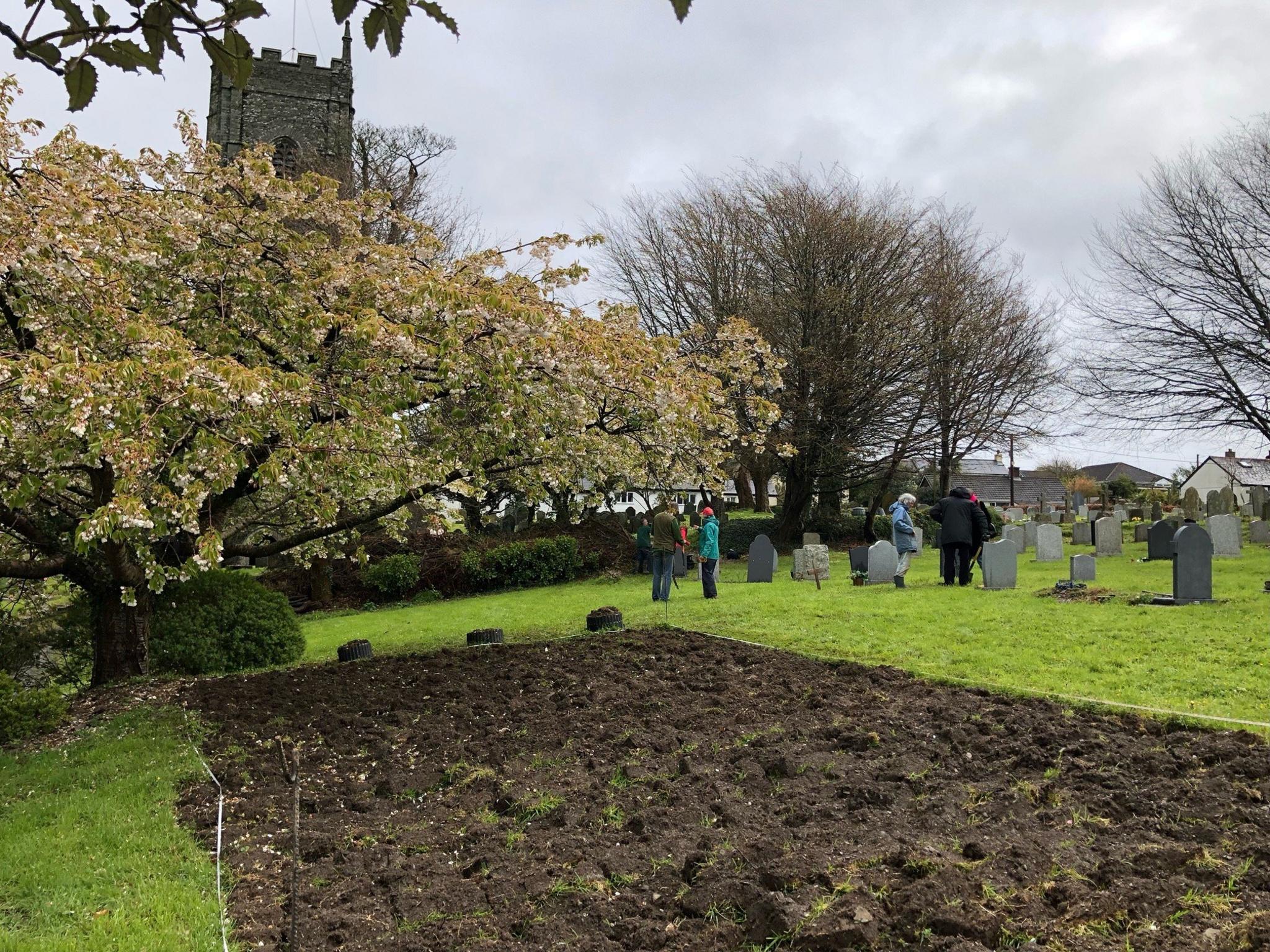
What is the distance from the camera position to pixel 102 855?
462 cm

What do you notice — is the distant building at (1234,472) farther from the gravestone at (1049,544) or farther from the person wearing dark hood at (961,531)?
the person wearing dark hood at (961,531)

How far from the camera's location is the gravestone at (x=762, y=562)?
16.8 metres

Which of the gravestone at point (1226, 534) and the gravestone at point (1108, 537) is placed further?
the gravestone at point (1108, 537)

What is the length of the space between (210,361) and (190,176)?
3816 millimetres

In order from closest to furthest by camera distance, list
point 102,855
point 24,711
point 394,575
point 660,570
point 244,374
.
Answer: point 102,855 → point 244,374 → point 24,711 → point 660,570 → point 394,575

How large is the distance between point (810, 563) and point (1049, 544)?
5.19 m

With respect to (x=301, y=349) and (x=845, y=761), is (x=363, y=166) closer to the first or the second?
(x=301, y=349)

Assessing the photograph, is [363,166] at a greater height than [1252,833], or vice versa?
[363,166]

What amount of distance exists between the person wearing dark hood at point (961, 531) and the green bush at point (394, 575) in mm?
11668

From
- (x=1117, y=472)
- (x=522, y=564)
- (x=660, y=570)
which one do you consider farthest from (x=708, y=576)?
(x=1117, y=472)

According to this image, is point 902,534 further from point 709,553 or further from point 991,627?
point 991,627

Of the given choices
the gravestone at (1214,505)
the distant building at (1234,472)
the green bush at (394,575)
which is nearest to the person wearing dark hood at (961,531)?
the green bush at (394,575)

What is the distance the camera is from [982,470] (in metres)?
71.0

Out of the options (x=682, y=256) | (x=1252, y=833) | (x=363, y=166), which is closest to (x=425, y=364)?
(x=1252, y=833)
